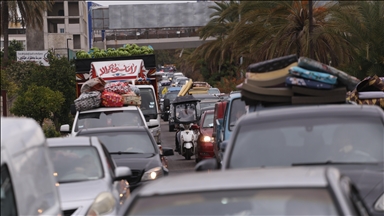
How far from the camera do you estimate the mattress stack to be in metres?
10.9

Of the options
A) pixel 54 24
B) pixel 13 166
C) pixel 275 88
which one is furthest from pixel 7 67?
pixel 54 24

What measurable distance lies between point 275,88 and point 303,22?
20.4 metres

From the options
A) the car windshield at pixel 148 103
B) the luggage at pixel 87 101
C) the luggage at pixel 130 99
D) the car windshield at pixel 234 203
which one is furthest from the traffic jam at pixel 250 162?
the car windshield at pixel 148 103

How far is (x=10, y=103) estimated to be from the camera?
103 feet

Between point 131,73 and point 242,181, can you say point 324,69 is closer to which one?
point 242,181

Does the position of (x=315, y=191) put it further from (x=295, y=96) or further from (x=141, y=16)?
(x=141, y=16)

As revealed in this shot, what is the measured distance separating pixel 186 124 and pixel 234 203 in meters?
19.8

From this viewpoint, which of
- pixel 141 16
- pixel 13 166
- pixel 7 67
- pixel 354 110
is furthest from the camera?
pixel 141 16

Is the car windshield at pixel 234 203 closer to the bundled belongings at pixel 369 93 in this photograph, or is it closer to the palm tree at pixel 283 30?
the bundled belongings at pixel 369 93

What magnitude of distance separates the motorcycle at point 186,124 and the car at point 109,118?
5417mm

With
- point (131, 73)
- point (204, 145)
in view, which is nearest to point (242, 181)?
point (204, 145)

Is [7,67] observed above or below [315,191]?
below

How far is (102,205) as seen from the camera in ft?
29.0

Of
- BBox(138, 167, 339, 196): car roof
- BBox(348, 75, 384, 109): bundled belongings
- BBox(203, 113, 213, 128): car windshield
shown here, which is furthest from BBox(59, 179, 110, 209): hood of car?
BBox(203, 113, 213, 128): car windshield
